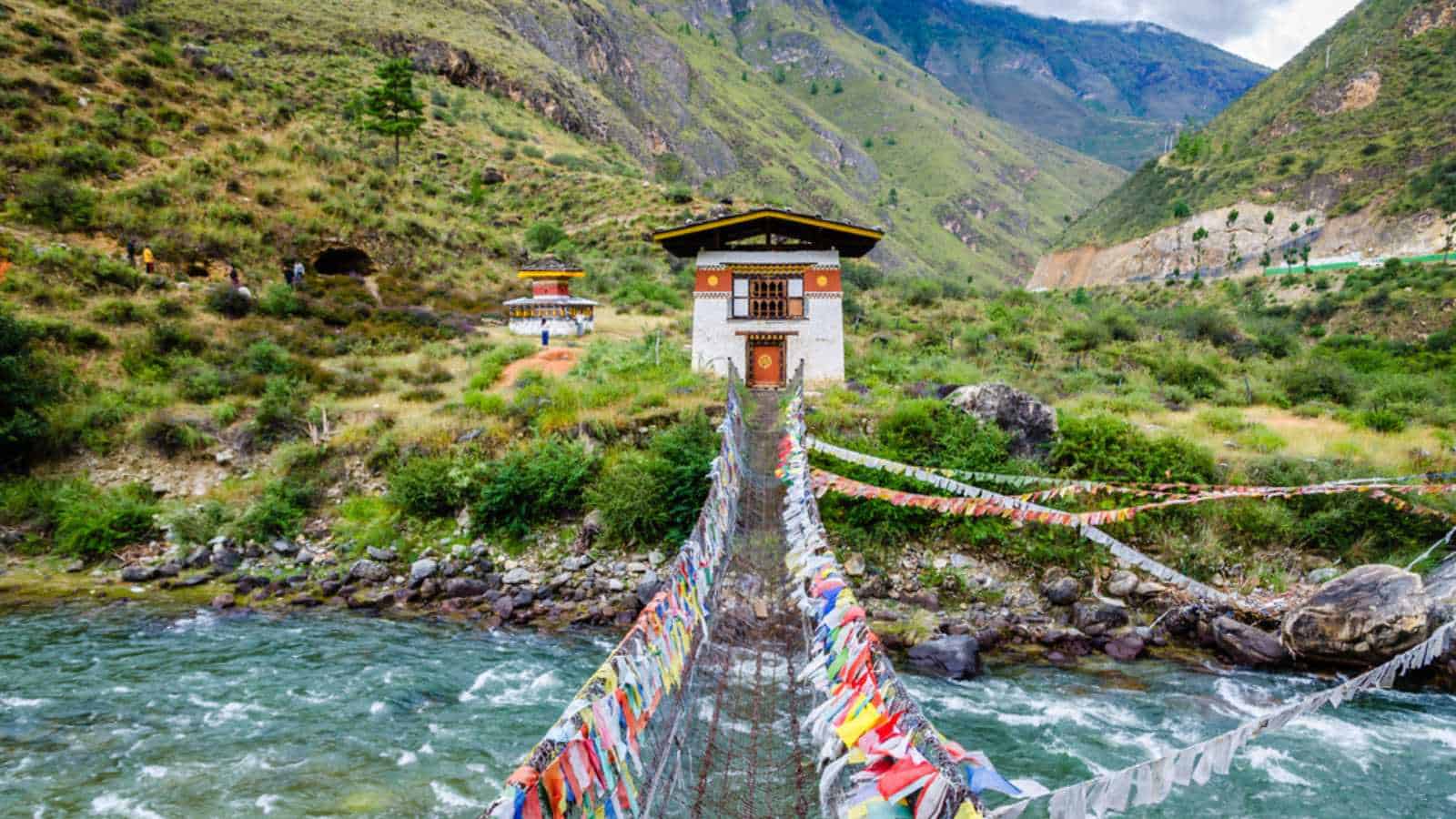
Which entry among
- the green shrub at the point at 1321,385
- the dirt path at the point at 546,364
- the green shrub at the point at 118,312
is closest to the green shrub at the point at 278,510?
the dirt path at the point at 546,364

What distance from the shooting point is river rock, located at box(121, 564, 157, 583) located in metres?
12.3

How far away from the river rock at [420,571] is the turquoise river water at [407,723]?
56.0 inches

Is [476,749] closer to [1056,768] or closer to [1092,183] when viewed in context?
[1056,768]

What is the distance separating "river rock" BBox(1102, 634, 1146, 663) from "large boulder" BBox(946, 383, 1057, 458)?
14.3 feet

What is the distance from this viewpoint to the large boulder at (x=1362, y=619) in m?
9.28

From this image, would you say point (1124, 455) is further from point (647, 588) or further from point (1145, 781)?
point (1145, 781)

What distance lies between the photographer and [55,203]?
21.7m

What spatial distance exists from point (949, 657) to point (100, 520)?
1528cm

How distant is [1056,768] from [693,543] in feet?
15.6

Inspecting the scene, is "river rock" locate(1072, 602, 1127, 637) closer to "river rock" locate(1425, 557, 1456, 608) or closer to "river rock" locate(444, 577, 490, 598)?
"river rock" locate(1425, 557, 1456, 608)

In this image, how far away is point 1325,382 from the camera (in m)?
19.2

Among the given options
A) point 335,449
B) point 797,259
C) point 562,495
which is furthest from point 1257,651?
point 335,449

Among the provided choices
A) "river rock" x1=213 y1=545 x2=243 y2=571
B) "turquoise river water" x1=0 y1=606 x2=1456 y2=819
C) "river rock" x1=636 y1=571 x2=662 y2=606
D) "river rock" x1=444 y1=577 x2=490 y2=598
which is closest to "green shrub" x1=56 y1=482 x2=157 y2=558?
"river rock" x1=213 y1=545 x2=243 y2=571

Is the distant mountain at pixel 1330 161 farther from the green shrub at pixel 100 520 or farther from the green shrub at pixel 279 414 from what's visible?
the green shrub at pixel 100 520
